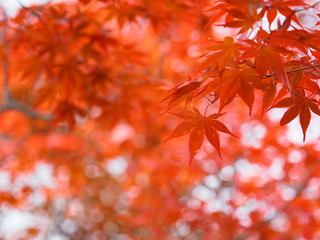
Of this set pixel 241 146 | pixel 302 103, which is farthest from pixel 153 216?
pixel 302 103

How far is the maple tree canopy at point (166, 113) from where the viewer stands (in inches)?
39.6

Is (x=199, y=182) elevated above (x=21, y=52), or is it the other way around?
(x=21, y=52)

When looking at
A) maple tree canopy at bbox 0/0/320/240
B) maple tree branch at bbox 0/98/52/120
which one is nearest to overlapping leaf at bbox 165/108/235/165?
maple tree canopy at bbox 0/0/320/240

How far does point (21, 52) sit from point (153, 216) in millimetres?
1620

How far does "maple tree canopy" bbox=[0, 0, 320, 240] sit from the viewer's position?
3.30ft

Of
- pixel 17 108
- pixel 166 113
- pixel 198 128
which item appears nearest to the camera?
pixel 198 128

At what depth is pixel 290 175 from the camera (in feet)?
10.1

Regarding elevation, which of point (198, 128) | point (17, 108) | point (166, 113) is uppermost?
point (198, 128)

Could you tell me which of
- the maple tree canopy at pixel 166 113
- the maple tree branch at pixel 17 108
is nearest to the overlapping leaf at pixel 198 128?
the maple tree canopy at pixel 166 113

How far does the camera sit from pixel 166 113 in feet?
5.80

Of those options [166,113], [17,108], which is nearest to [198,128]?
[166,113]

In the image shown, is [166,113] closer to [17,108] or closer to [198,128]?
[198,128]

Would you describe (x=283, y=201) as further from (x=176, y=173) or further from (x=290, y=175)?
(x=176, y=173)

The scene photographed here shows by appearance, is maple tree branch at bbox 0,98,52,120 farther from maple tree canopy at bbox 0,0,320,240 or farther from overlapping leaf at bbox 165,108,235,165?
overlapping leaf at bbox 165,108,235,165
